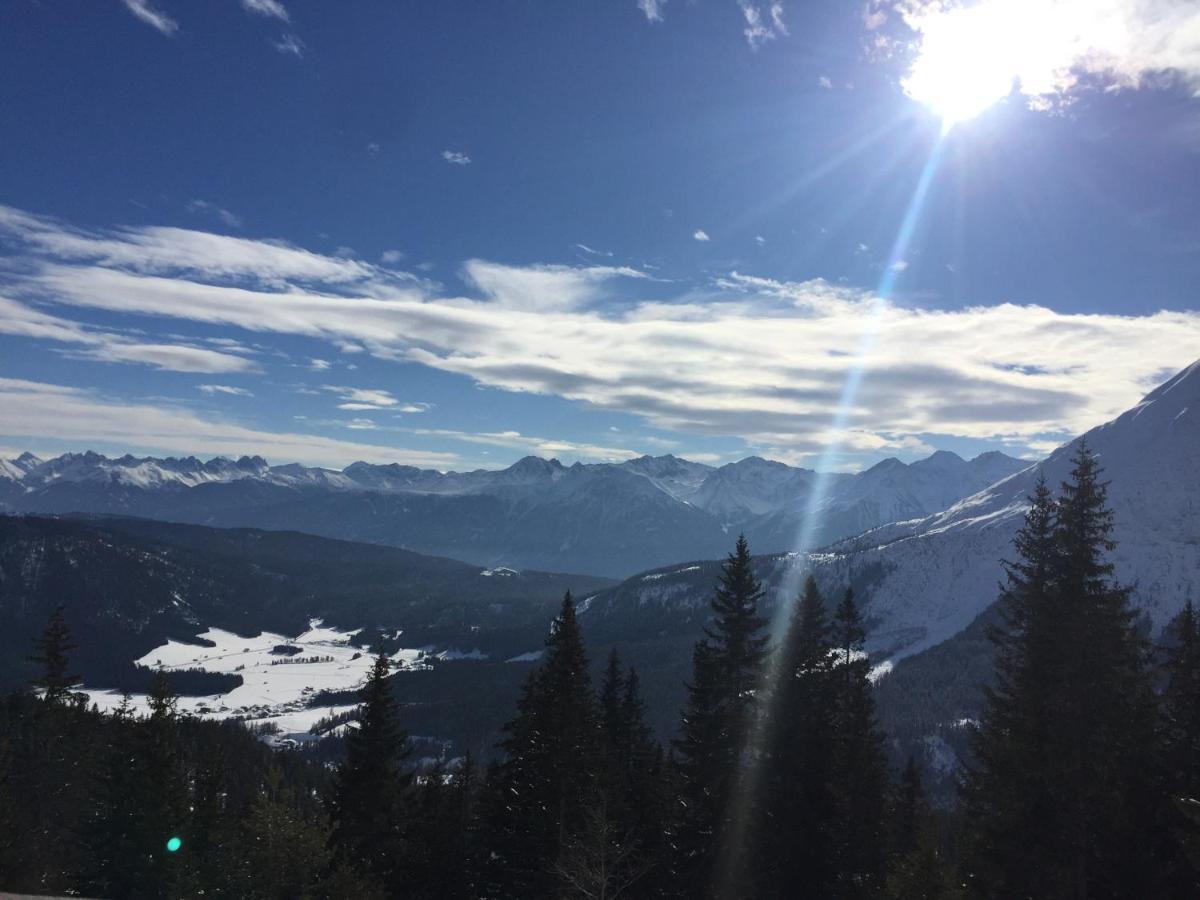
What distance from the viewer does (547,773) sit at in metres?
32.4

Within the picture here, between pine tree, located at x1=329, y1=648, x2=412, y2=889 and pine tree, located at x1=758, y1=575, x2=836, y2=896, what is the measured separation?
55.7 feet

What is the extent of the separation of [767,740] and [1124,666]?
15.5m

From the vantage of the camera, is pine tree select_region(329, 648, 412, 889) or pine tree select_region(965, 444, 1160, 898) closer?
pine tree select_region(965, 444, 1160, 898)

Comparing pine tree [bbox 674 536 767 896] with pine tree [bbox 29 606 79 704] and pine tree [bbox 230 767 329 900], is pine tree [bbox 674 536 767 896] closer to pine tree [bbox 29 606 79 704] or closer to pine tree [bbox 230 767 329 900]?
pine tree [bbox 230 767 329 900]

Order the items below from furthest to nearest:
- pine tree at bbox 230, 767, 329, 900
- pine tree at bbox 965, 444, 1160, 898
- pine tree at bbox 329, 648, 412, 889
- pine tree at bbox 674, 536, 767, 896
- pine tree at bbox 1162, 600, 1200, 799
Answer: pine tree at bbox 329, 648, 412, 889
pine tree at bbox 674, 536, 767, 896
pine tree at bbox 230, 767, 329, 900
pine tree at bbox 1162, 600, 1200, 799
pine tree at bbox 965, 444, 1160, 898

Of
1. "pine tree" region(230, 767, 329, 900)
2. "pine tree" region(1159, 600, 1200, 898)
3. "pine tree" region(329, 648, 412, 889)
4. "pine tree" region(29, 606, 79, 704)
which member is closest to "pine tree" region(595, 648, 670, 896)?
"pine tree" region(230, 767, 329, 900)

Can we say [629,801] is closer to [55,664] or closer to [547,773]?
[547,773]

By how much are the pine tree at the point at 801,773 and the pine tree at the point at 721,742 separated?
124 cm

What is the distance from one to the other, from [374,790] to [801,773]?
19835 millimetres

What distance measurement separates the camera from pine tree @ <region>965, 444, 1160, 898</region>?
20203mm

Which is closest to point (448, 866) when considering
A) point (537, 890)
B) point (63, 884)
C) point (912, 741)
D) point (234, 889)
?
point (537, 890)

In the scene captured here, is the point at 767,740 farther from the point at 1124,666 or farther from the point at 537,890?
the point at 1124,666

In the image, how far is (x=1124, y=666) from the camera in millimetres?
21219

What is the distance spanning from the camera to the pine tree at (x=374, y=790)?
33.2 metres
